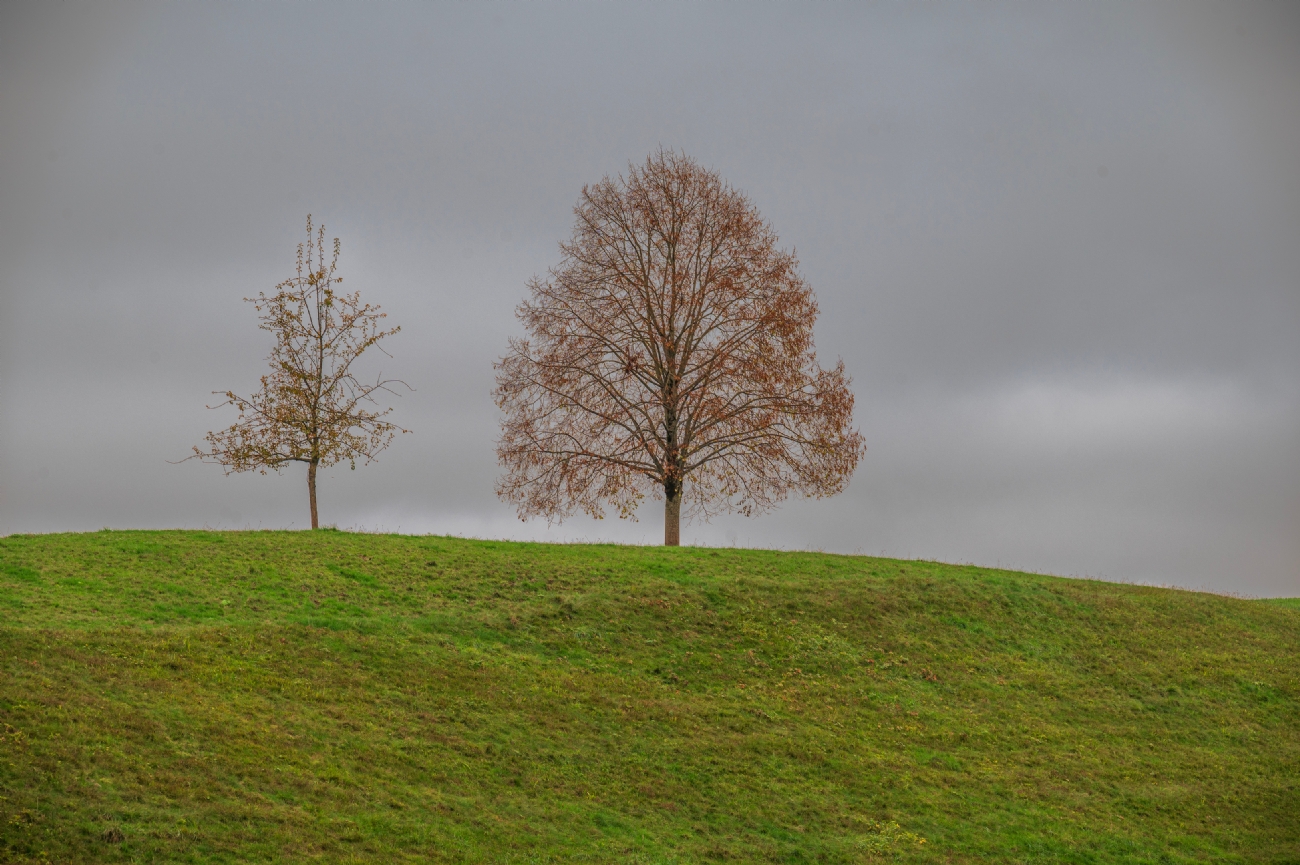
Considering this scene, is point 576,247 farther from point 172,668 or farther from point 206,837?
point 206,837

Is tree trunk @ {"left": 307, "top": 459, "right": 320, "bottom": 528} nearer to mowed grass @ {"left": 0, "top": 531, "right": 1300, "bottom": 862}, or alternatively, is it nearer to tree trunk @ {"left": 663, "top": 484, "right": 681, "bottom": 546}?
mowed grass @ {"left": 0, "top": 531, "right": 1300, "bottom": 862}

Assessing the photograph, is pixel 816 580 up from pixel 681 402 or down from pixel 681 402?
down

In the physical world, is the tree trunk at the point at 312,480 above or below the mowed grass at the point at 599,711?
above

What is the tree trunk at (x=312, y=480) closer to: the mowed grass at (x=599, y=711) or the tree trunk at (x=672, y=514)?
the mowed grass at (x=599, y=711)

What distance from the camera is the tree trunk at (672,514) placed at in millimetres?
29906

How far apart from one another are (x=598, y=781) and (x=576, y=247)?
2068 cm

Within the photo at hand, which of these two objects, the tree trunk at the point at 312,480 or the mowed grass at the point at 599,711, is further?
the tree trunk at the point at 312,480

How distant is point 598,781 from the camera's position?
564 inches

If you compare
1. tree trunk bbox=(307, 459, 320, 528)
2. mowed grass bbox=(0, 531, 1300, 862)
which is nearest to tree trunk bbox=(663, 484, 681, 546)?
mowed grass bbox=(0, 531, 1300, 862)

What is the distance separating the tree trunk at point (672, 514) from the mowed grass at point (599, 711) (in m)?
3.25

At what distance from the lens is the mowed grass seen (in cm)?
1188

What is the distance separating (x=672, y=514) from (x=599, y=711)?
13577 millimetres

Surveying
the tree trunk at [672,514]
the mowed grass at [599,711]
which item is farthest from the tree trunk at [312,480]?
the tree trunk at [672,514]

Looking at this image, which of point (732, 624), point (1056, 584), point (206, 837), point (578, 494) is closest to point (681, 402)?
point (578, 494)
